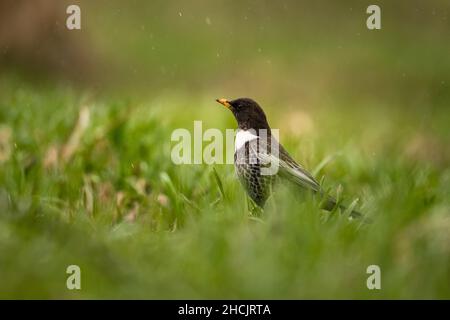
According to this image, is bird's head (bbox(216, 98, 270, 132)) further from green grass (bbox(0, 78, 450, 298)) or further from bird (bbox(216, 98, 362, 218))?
green grass (bbox(0, 78, 450, 298))

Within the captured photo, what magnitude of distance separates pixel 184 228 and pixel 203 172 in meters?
1.10

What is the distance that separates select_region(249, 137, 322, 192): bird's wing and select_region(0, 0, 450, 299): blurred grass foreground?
179 millimetres

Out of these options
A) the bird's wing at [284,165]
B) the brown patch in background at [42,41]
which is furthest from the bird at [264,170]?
the brown patch in background at [42,41]

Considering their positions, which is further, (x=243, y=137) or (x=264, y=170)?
(x=243, y=137)

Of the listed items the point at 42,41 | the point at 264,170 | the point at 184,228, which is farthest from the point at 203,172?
the point at 42,41

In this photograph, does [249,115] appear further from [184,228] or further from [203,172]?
[184,228]

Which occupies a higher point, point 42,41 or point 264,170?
point 42,41

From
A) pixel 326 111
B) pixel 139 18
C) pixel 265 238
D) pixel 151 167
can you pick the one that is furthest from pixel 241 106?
pixel 139 18

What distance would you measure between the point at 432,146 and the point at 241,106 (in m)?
2.72

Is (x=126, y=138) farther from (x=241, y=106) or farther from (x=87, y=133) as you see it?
(x=241, y=106)

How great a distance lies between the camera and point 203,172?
4.91 meters

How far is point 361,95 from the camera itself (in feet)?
37.9

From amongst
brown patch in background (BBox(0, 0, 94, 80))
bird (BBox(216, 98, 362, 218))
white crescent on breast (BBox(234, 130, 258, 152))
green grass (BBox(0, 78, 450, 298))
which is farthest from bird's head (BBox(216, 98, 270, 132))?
brown patch in background (BBox(0, 0, 94, 80))

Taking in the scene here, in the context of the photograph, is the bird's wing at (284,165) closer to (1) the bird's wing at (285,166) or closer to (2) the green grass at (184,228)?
(1) the bird's wing at (285,166)
